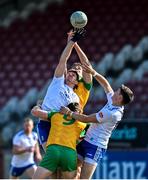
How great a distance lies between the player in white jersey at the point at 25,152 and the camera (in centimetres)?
1385

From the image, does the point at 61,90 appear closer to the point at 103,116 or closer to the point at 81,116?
the point at 81,116

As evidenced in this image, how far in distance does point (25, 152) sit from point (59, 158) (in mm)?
5502

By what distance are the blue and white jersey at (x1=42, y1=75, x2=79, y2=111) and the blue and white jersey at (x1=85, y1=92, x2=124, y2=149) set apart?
0.43m

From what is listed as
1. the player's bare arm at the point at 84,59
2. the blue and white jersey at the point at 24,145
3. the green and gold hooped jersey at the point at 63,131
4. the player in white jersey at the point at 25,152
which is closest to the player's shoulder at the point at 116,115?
the green and gold hooped jersey at the point at 63,131

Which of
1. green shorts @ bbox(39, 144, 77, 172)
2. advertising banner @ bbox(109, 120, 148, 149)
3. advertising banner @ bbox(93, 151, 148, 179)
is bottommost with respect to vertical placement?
advertising banner @ bbox(93, 151, 148, 179)

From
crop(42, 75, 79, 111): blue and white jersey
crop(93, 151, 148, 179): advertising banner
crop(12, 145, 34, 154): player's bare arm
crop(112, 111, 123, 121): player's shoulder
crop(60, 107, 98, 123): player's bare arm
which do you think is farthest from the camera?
crop(93, 151, 148, 179): advertising banner

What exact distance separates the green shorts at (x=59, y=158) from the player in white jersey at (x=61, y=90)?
1.17 feet

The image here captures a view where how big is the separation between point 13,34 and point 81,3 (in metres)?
1.99

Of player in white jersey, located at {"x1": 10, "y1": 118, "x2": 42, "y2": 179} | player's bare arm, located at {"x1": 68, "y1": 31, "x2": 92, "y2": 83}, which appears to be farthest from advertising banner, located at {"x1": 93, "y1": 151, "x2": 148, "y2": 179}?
player's bare arm, located at {"x1": 68, "y1": 31, "x2": 92, "y2": 83}

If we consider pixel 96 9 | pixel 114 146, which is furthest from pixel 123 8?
pixel 114 146

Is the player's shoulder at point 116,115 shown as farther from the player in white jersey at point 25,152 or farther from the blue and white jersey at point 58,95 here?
the player in white jersey at point 25,152

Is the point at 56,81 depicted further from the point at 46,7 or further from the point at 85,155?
the point at 46,7

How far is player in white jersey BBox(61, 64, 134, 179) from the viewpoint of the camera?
8461 mm

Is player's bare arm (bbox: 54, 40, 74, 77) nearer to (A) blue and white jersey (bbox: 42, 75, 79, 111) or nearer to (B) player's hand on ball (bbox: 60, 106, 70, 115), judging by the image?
(A) blue and white jersey (bbox: 42, 75, 79, 111)
